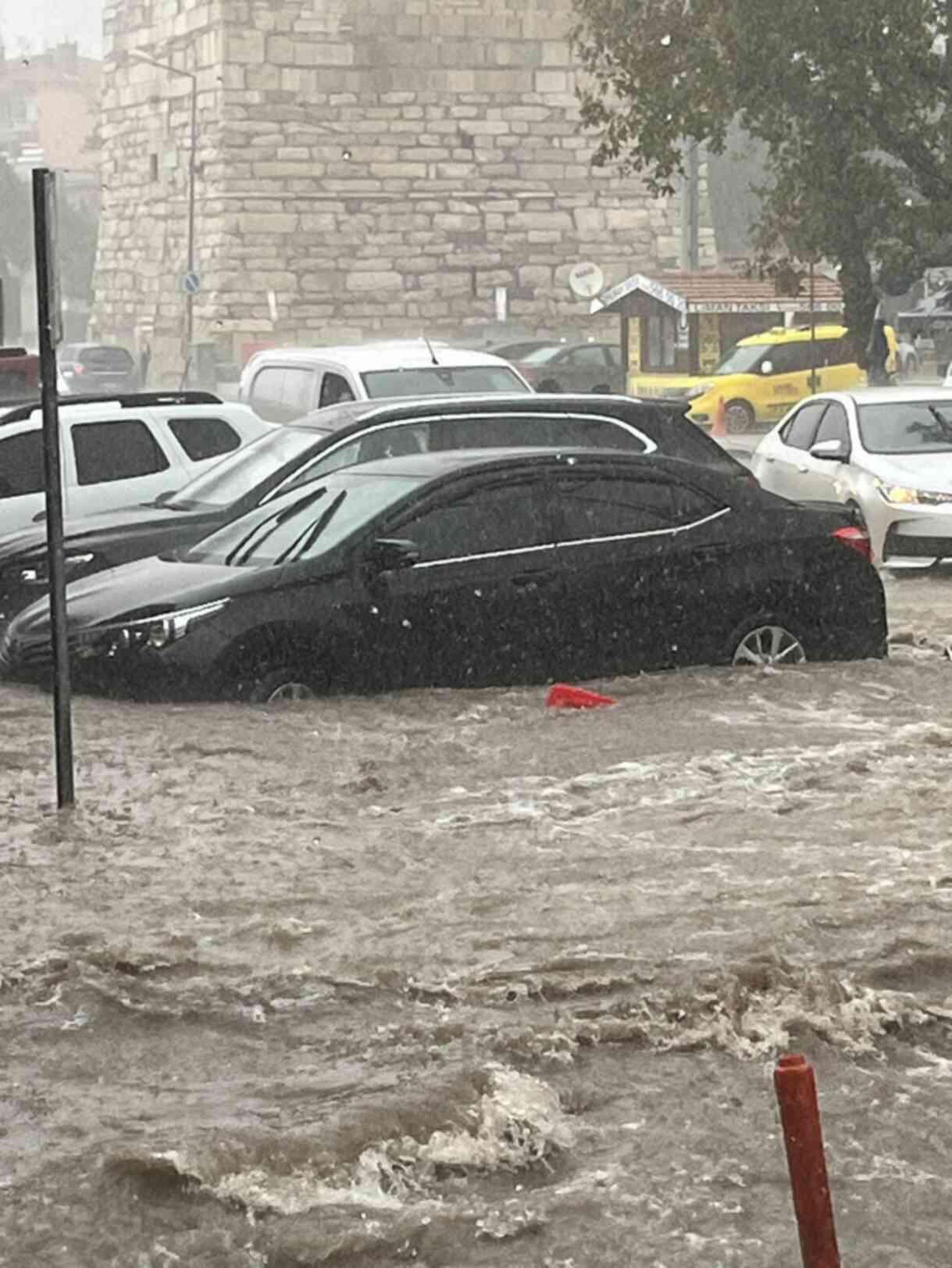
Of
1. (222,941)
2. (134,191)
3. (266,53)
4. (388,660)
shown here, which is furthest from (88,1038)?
(134,191)

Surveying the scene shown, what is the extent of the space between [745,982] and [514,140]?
52493 mm

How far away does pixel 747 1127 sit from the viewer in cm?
627

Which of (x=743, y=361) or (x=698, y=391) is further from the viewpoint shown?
(x=743, y=361)

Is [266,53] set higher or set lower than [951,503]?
higher

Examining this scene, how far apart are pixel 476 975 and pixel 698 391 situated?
34.8 meters

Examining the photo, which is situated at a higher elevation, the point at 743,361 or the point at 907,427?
the point at 907,427

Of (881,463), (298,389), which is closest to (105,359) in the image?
(298,389)

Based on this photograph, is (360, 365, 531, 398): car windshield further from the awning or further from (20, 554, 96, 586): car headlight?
the awning

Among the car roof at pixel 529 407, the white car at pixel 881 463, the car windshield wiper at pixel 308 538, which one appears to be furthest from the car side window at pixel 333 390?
the car windshield wiper at pixel 308 538

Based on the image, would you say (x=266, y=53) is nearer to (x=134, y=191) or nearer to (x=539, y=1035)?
(x=134, y=191)

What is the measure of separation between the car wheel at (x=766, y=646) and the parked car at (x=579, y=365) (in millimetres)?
33415

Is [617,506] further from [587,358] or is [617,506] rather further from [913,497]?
[587,358]

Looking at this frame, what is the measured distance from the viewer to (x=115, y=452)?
17984 mm

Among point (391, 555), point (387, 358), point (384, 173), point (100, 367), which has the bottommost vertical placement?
point (100, 367)
